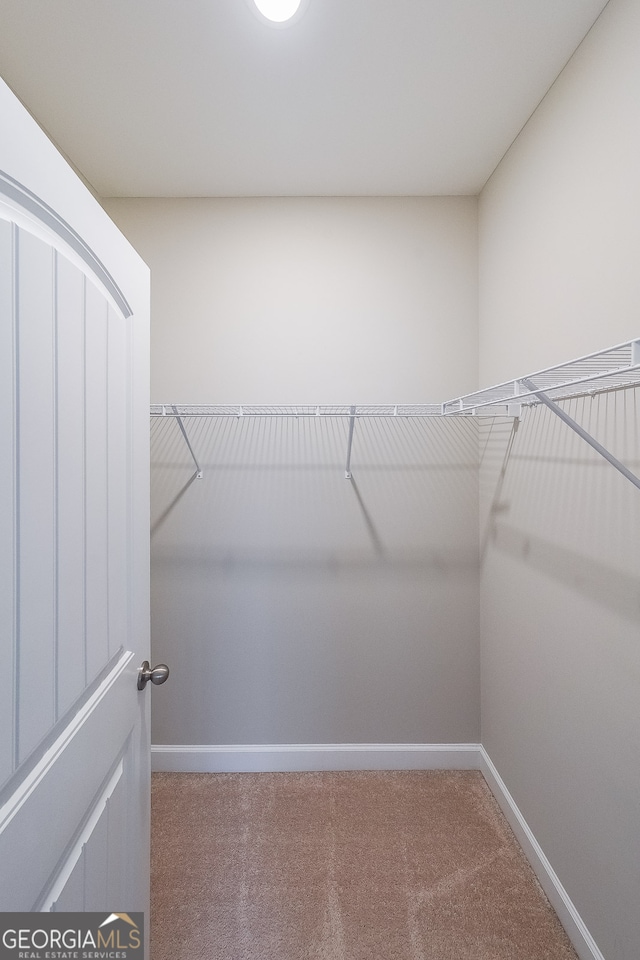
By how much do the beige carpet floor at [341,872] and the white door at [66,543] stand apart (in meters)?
0.52

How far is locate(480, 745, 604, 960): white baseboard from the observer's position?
4.42ft

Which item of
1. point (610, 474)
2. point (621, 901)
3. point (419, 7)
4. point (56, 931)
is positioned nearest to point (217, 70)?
point (419, 7)

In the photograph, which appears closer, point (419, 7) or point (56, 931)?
point (56, 931)

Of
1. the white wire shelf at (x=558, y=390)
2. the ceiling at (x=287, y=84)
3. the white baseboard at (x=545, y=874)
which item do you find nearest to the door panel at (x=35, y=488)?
the white wire shelf at (x=558, y=390)

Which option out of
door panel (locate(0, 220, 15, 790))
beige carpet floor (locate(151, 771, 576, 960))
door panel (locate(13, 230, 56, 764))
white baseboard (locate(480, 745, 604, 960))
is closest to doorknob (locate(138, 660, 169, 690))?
door panel (locate(13, 230, 56, 764))

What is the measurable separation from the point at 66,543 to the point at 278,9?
1353 mm

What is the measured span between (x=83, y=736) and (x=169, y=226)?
2.06 meters

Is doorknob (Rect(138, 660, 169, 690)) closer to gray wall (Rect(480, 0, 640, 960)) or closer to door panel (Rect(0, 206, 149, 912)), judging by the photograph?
door panel (Rect(0, 206, 149, 912))

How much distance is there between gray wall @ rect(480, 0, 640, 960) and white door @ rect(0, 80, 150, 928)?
120 cm

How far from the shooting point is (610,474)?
1.27 m

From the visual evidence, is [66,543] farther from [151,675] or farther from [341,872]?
[341,872]

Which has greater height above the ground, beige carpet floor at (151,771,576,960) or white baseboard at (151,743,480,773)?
white baseboard at (151,743,480,773)

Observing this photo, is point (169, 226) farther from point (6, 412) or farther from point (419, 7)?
point (6, 412)

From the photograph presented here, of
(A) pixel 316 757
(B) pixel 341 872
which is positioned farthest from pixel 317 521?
(B) pixel 341 872
